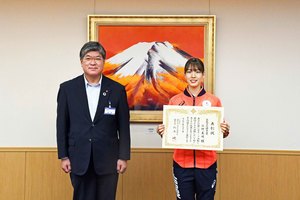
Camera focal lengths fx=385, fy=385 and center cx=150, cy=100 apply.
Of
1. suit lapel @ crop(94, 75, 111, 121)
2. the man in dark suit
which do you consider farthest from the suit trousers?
suit lapel @ crop(94, 75, 111, 121)

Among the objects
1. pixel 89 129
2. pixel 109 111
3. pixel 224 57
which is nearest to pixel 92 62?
pixel 109 111

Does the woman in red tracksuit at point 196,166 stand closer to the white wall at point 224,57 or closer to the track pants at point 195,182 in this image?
the track pants at point 195,182

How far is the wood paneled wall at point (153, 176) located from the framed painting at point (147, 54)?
0.49 meters

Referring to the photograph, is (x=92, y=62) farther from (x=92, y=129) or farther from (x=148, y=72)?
(x=148, y=72)

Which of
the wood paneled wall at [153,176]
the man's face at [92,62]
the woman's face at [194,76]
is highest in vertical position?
the man's face at [92,62]

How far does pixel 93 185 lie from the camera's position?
2.79m

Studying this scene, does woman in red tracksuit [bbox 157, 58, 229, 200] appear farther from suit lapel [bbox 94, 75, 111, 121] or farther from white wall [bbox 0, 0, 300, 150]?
white wall [bbox 0, 0, 300, 150]

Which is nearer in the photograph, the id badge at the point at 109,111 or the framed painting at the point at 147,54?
the id badge at the point at 109,111

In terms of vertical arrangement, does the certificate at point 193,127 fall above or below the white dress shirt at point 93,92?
below

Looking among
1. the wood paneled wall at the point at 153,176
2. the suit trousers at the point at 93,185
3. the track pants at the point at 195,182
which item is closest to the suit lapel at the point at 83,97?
the suit trousers at the point at 93,185

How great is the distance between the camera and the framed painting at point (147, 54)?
356 centimetres

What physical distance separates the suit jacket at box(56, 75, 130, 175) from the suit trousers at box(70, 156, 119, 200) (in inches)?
2.2

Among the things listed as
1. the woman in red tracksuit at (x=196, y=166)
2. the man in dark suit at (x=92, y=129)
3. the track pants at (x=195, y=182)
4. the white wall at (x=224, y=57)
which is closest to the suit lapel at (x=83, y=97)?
the man in dark suit at (x=92, y=129)

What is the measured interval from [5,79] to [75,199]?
1488 mm
